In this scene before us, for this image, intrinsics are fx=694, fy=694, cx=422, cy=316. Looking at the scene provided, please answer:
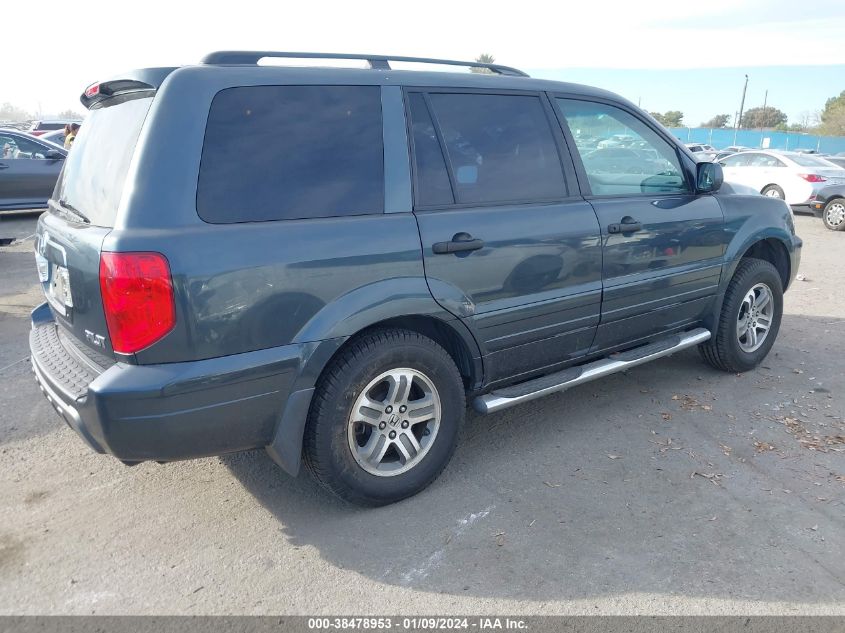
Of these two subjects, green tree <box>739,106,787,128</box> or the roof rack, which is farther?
green tree <box>739,106,787,128</box>

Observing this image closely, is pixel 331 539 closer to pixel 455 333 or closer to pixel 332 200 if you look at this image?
pixel 455 333

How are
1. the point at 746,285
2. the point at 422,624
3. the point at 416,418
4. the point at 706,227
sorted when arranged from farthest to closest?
1. the point at 746,285
2. the point at 706,227
3. the point at 416,418
4. the point at 422,624

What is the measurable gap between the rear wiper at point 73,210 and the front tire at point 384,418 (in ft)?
3.97

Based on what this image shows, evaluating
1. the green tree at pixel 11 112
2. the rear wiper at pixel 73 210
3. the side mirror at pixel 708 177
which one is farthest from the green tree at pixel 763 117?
the green tree at pixel 11 112

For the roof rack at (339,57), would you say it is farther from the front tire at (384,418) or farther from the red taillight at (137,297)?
the front tire at (384,418)

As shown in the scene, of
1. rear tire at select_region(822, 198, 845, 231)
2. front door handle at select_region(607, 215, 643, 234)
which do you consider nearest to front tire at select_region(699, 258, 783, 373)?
front door handle at select_region(607, 215, 643, 234)

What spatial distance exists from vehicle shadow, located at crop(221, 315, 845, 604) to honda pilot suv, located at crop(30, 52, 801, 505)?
0.95ft

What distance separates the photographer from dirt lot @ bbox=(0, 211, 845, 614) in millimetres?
2670

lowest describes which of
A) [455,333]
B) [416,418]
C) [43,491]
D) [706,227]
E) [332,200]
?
[43,491]

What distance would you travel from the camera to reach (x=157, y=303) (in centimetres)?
253

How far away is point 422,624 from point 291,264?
1.44 meters

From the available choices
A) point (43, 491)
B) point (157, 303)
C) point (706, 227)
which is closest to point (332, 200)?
point (157, 303)

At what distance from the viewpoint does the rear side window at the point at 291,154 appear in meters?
→ 2.70

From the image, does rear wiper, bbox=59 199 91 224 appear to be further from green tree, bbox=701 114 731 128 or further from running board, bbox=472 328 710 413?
green tree, bbox=701 114 731 128
